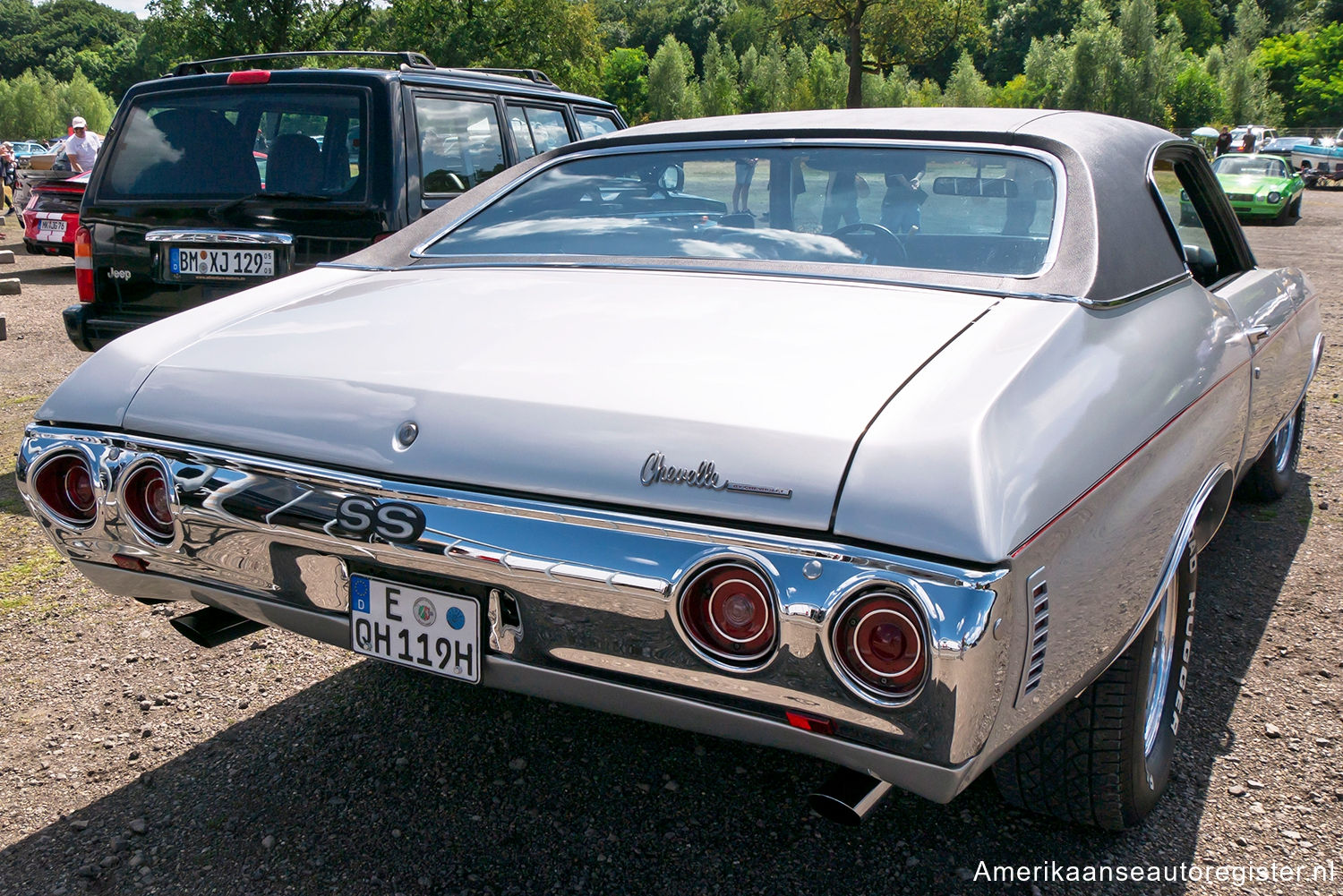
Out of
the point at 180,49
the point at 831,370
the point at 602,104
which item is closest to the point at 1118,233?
the point at 831,370

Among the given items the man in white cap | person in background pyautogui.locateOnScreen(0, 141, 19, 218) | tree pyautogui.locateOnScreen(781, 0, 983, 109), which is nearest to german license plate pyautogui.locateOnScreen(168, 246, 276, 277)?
the man in white cap

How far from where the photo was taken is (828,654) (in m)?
1.50

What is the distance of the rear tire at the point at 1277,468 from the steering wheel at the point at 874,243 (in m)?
2.54

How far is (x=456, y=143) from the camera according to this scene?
4996mm

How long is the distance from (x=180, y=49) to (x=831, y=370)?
3673 centimetres

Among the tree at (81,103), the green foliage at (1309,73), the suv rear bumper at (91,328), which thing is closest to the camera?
the suv rear bumper at (91,328)

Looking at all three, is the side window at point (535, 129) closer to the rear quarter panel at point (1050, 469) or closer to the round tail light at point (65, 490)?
the round tail light at point (65, 490)

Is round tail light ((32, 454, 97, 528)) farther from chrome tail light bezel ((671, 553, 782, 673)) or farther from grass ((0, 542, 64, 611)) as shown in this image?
grass ((0, 542, 64, 611))

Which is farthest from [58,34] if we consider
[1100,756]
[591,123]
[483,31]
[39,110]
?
[1100,756]

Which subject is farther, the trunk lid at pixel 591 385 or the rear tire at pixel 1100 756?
the rear tire at pixel 1100 756

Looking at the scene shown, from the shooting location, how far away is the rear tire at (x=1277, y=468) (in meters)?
4.25

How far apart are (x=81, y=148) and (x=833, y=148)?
14.6 meters

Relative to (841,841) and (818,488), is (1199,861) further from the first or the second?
(818,488)

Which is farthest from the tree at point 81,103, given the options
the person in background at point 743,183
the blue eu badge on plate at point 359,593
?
the blue eu badge on plate at point 359,593
